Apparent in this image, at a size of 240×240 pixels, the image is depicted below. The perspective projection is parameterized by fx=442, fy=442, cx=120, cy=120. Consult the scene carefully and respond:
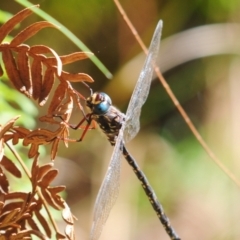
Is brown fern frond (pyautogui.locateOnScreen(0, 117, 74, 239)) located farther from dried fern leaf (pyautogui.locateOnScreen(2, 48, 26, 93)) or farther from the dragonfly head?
the dragonfly head

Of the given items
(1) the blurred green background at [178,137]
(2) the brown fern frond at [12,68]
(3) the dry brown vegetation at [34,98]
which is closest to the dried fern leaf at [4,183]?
(3) the dry brown vegetation at [34,98]

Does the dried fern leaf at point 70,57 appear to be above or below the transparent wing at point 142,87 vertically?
below

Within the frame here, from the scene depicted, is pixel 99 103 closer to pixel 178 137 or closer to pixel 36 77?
pixel 36 77

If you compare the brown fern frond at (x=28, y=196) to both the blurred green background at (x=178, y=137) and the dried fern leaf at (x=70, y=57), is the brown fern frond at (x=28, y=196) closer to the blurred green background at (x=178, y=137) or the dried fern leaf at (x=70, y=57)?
the dried fern leaf at (x=70, y=57)

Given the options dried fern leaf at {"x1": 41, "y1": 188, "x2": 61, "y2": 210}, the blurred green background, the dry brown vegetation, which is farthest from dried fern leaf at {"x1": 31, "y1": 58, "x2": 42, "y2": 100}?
the blurred green background

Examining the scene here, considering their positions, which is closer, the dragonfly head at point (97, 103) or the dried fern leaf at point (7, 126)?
the dried fern leaf at point (7, 126)

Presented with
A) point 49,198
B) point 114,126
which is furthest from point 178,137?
point 49,198

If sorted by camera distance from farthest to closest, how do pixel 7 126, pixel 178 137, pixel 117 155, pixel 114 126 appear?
pixel 178 137, pixel 114 126, pixel 117 155, pixel 7 126
